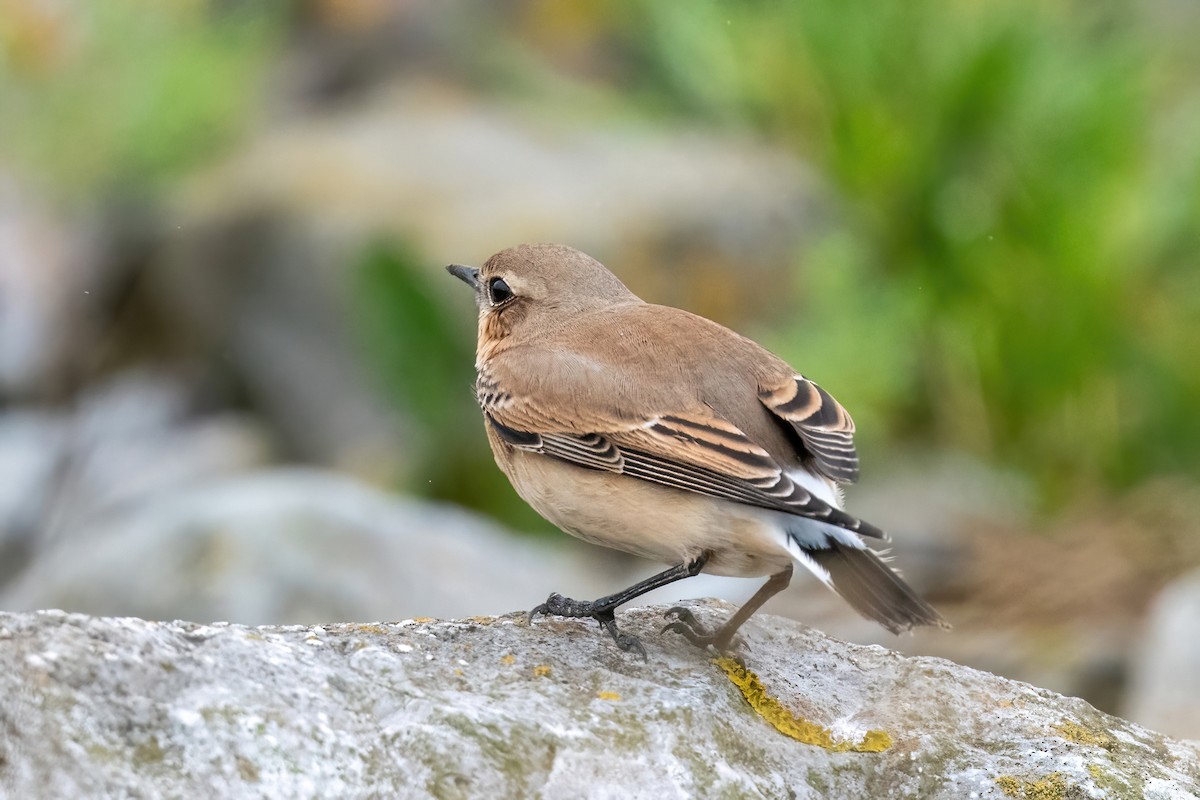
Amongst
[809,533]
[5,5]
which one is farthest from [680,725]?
[5,5]

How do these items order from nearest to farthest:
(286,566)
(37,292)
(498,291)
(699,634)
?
(699,634) < (498,291) < (286,566) < (37,292)

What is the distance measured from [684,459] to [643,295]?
24.6ft

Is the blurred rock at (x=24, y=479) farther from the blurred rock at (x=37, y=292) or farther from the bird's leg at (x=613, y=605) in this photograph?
the bird's leg at (x=613, y=605)

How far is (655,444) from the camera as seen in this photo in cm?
503

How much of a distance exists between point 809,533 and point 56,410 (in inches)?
435

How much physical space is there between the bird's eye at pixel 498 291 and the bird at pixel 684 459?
0.39m

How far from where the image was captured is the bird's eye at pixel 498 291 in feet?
20.5

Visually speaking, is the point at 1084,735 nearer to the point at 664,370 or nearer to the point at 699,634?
the point at 699,634

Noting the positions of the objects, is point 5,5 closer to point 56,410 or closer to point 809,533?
point 56,410

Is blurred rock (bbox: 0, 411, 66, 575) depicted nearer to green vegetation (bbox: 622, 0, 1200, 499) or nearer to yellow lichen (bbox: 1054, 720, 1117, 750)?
green vegetation (bbox: 622, 0, 1200, 499)

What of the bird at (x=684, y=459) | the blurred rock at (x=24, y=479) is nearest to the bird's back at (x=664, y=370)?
the bird at (x=684, y=459)

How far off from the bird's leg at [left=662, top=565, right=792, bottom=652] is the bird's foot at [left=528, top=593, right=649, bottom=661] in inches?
9.1

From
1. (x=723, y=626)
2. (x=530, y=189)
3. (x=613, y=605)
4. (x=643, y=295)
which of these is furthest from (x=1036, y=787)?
(x=530, y=189)

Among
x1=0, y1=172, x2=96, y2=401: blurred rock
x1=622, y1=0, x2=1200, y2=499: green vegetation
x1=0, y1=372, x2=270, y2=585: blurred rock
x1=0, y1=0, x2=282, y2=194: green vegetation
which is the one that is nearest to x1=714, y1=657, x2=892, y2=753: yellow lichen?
x1=622, y1=0, x2=1200, y2=499: green vegetation
